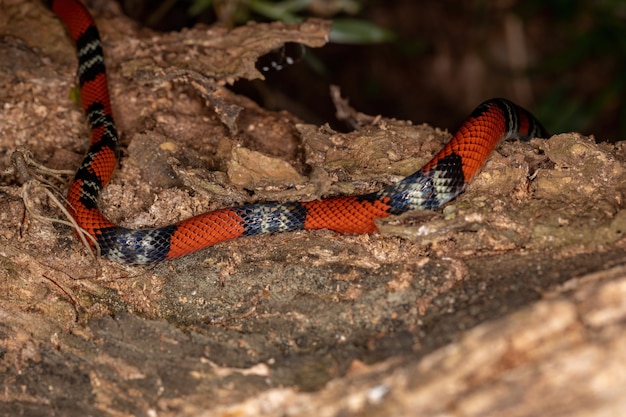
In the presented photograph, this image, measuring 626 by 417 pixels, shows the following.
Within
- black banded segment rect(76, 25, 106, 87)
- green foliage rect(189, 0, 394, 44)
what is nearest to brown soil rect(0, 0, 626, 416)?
black banded segment rect(76, 25, 106, 87)

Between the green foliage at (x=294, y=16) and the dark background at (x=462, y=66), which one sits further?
the dark background at (x=462, y=66)

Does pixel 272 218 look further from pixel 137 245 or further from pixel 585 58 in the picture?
pixel 585 58

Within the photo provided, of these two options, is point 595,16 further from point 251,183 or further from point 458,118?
point 251,183

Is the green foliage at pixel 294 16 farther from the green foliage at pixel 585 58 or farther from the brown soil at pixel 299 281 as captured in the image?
the green foliage at pixel 585 58

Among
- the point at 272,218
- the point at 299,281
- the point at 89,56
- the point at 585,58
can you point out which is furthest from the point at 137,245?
the point at 585,58

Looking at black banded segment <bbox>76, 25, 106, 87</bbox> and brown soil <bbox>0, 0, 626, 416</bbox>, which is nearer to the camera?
brown soil <bbox>0, 0, 626, 416</bbox>

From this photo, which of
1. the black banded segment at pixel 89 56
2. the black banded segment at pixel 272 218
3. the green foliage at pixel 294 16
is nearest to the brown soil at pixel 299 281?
the black banded segment at pixel 272 218

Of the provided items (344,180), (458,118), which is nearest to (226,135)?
(344,180)

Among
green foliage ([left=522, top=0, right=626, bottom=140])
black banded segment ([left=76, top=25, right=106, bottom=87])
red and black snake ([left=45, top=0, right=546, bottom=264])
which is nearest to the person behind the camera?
red and black snake ([left=45, top=0, right=546, bottom=264])

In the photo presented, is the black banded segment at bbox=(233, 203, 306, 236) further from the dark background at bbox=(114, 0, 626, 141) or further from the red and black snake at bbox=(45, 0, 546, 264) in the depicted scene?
the dark background at bbox=(114, 0, 626, 141)
